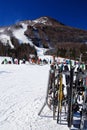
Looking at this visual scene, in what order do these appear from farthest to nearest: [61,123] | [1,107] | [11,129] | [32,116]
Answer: [1,107]
[32,116]
[61,123]
[11,129]

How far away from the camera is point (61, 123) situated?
821 cm

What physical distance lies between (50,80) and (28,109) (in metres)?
1.32

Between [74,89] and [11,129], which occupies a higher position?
[74,89]

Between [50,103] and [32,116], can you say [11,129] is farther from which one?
[50,103]

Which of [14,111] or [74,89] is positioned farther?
[14,111]

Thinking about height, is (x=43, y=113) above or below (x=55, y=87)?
below

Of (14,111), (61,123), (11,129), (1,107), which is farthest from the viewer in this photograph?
(1,107)

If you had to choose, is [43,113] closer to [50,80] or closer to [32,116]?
[32,116]

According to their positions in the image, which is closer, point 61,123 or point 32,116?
point 61,123

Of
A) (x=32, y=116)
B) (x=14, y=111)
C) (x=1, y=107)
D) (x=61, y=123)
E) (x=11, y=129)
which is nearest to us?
(x=11, y=129)

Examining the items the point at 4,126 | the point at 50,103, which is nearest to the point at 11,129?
the point at 4,126

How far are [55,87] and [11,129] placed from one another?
2286mm

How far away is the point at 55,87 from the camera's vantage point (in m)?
9.26

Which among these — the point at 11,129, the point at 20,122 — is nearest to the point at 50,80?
the point at 20,122
